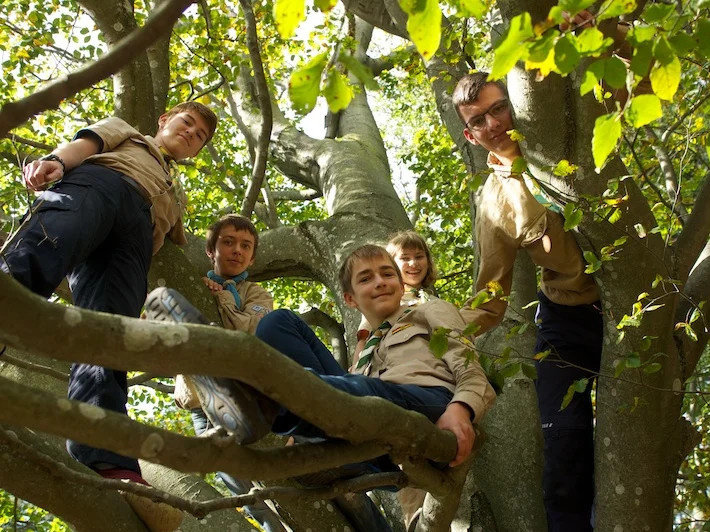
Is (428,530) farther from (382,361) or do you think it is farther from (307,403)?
(307,403)

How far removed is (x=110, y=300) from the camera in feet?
10.3

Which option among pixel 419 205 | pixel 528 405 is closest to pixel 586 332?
pixel 528 405

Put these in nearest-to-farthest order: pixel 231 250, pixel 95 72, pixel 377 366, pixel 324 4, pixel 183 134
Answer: pixel 95 72
pixel 324 4
pixel 377 366
pixel 183 134
pixel 231 250

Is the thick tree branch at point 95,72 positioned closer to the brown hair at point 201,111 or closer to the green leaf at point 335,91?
the green leaf at point 335,91

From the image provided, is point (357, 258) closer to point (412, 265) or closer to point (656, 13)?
point (412, 265)

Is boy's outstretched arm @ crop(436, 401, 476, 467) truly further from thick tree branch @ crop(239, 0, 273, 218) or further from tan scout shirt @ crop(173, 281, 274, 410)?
thick tree branch @ crop(239, 0, 273, 218)

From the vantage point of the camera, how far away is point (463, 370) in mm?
3123

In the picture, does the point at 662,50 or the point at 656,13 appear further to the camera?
the point at 656,13

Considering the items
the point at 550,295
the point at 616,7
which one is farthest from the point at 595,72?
the point at 550,295

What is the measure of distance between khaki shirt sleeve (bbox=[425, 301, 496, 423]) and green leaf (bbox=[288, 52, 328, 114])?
4.83 feet

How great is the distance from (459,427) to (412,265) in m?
1.60

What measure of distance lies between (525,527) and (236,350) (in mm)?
2569

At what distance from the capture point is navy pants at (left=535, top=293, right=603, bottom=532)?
3.54m

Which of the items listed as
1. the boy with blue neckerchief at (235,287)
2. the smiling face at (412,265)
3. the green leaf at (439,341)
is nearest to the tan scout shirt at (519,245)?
the smiling face at (412,265)
